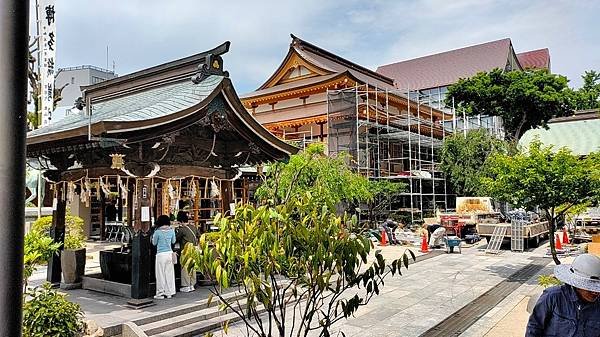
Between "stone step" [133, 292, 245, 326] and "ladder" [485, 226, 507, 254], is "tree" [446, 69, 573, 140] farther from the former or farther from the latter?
"stone step" [133, 292, 245, 326]

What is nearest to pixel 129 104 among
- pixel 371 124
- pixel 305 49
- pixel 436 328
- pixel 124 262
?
pixel 124 262

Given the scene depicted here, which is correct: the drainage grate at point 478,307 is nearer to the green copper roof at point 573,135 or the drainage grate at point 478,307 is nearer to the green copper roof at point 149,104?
the green copper roof at point 149,104

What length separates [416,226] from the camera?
82.1ft

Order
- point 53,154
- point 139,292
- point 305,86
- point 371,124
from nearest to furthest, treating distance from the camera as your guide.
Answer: point 139,292
point 53,154
point 371,124
point 305,86

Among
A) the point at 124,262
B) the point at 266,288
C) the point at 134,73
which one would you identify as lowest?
the point at 124,262

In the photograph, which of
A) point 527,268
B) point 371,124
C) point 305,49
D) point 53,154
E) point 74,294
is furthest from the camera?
point 305,49

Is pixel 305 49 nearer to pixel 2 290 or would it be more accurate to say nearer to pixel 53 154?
pixel 53 154

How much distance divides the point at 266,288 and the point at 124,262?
7.52 meters

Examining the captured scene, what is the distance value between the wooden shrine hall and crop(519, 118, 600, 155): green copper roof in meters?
31.1

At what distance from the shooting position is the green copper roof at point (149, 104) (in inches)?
347

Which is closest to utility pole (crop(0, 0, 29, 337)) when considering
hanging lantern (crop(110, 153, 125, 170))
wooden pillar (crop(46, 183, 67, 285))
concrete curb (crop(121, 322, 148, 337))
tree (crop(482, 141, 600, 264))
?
concrete curb (crop(121, 322, 148, 337))

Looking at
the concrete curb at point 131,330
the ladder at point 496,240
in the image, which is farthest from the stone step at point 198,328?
the ladder at point 496,240

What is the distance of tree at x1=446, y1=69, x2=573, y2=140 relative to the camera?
29984 mm

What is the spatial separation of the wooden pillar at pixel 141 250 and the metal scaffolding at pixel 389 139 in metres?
16.5
